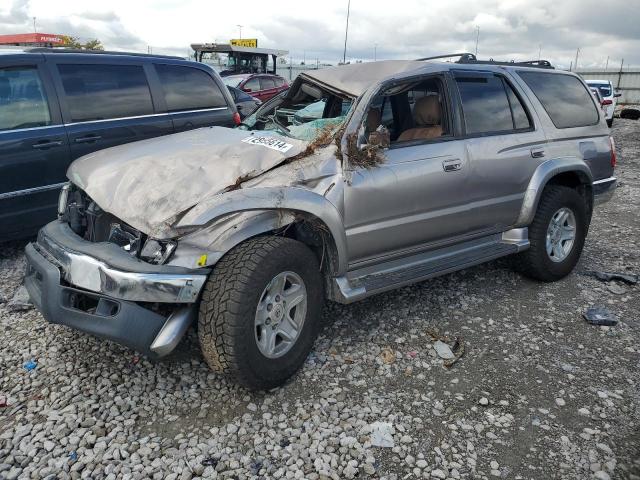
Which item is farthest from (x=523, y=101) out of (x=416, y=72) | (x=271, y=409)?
(x=271, y=409)

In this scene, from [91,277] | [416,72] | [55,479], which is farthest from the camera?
[416,72]

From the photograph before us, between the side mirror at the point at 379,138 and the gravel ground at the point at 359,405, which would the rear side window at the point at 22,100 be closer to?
the gravel ground at the point at 359,405

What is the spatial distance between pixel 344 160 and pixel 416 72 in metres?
1.03

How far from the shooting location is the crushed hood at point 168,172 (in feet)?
8.89

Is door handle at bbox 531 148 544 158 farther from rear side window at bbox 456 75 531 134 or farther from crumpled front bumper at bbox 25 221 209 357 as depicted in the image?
crumpled front bumper at bbox 25 221 209 357

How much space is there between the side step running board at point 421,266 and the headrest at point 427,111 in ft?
3.12

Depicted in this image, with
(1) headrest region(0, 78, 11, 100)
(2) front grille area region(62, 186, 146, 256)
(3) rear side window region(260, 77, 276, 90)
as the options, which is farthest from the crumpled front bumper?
(3) rear side window region(260, 77, 276, 90)

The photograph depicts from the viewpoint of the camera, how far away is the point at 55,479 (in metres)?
2.31

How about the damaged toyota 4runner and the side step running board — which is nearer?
the damaged toyota 4runner

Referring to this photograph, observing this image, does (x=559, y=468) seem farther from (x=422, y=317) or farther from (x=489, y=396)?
(x=422, y=317)

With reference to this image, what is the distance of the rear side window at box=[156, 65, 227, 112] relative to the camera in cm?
562

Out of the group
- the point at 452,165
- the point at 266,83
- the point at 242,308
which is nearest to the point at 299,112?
the point at 452,165

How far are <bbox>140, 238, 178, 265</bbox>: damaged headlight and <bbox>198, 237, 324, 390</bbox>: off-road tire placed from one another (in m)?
0.25

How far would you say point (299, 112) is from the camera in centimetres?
418
